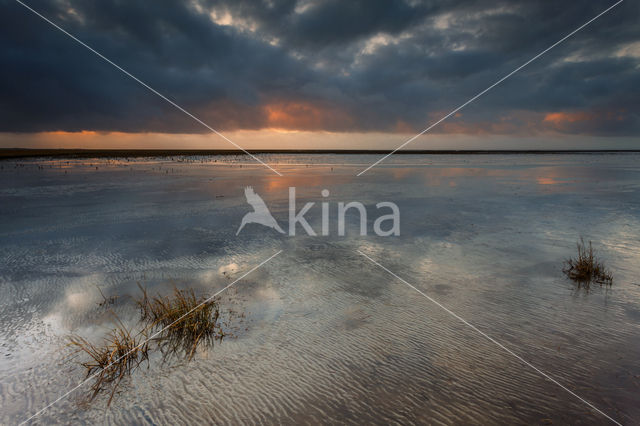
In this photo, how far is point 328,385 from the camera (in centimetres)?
418

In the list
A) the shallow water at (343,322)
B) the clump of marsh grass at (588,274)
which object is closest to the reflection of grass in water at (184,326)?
the shallow water at (343,322)

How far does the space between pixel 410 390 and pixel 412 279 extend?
3694 millimetres

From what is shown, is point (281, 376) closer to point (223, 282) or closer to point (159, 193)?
point (223, 282)

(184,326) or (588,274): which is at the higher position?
(588,274)

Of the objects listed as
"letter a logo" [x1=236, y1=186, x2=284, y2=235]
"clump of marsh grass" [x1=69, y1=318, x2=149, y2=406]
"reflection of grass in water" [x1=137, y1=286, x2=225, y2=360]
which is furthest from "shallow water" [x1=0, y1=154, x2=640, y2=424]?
"letter a logo" [x1=236, y1=186, x2=284, y2=235]

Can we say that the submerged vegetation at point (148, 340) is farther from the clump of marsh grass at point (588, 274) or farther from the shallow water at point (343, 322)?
the clump of marsh grass at point (588, 274)

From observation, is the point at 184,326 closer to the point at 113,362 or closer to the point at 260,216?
the point at 113,362

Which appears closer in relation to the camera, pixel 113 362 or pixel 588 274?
pixel 113 362

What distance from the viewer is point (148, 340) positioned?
4.96 metres

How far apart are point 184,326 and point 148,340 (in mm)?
525

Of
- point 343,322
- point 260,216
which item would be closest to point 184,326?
point 343,322

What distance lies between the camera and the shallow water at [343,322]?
3.83 metres

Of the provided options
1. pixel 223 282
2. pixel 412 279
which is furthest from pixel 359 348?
pixel 223 282

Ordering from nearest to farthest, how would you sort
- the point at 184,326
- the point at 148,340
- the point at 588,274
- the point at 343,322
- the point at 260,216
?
the point at 148,340
the point at 184,326
the point at 343,322
the point at 588,274
the point at 260,216
